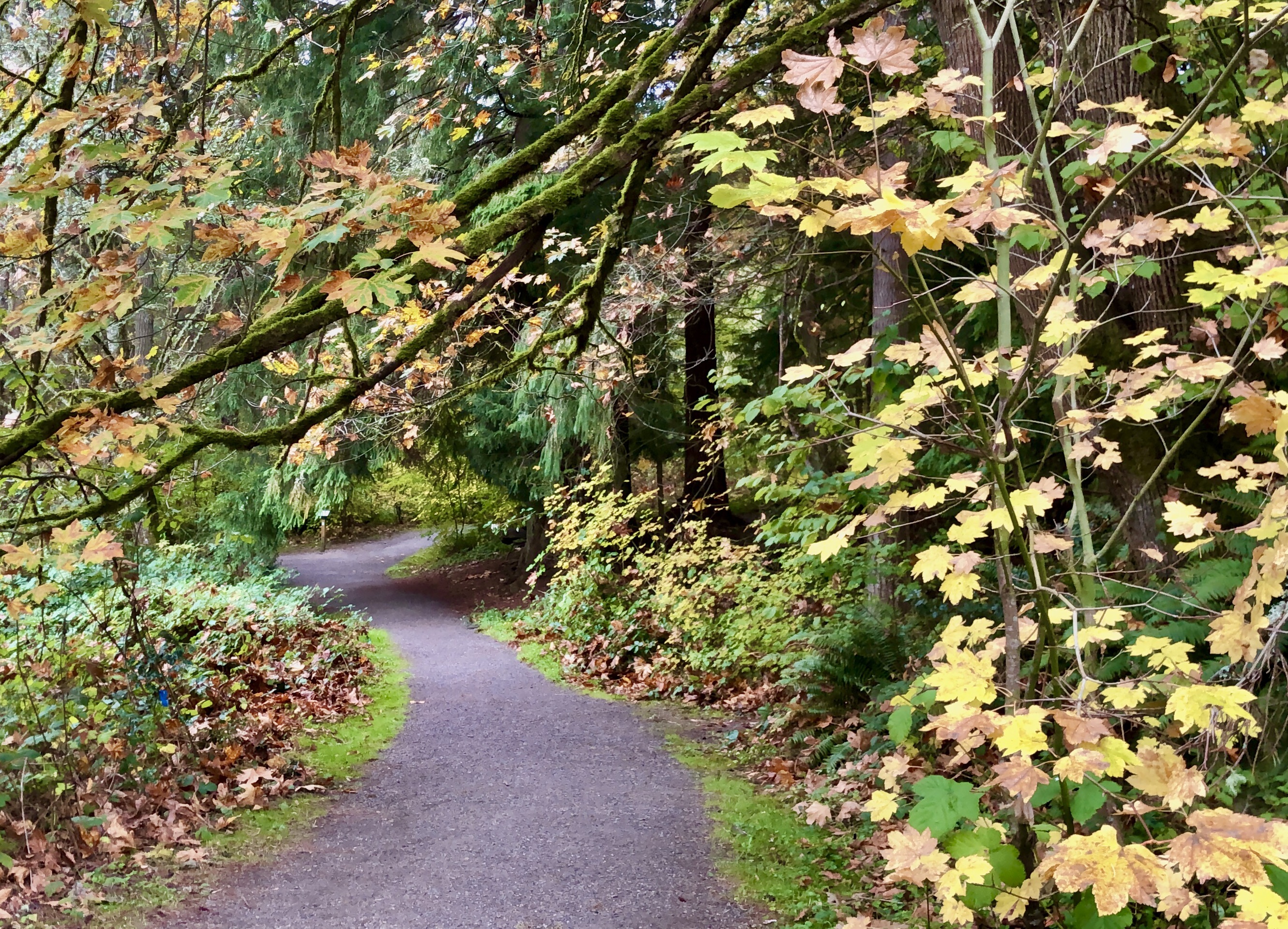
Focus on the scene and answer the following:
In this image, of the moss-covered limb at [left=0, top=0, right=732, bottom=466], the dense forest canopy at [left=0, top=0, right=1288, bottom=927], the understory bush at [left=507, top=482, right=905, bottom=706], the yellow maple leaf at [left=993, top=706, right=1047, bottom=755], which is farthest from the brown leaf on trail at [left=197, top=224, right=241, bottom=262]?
the understory bush at [left=507, top=482, right=905, bottom=706]

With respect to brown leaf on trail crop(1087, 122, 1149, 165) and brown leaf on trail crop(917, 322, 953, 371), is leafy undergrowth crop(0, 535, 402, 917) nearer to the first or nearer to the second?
brown leaf on trail crop(917, 322, 953, 371)

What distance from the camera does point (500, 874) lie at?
4.36 metres

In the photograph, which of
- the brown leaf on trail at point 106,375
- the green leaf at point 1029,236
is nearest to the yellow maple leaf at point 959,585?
the green leaf at point 1029,236

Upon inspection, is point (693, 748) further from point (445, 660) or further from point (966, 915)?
point (445, 660)

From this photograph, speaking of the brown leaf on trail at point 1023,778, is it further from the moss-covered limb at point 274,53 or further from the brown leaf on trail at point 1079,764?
the moss-covered limb at point 274,53

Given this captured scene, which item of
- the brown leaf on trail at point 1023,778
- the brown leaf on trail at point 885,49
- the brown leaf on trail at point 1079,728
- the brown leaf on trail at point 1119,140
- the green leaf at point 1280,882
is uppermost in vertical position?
the brown leaf on trail at point 885,49

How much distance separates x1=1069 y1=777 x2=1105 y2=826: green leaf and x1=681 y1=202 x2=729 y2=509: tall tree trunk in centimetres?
608

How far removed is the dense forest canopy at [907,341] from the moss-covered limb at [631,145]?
0.07 ft

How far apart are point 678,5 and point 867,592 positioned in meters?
5.06

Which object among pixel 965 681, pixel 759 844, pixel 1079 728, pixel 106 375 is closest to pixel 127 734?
pixel 106 375

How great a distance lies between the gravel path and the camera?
12.8 ft

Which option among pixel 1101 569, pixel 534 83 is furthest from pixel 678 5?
pixel 1101 569

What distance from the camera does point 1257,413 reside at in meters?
2.24

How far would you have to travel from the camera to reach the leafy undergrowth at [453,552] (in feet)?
68.4
